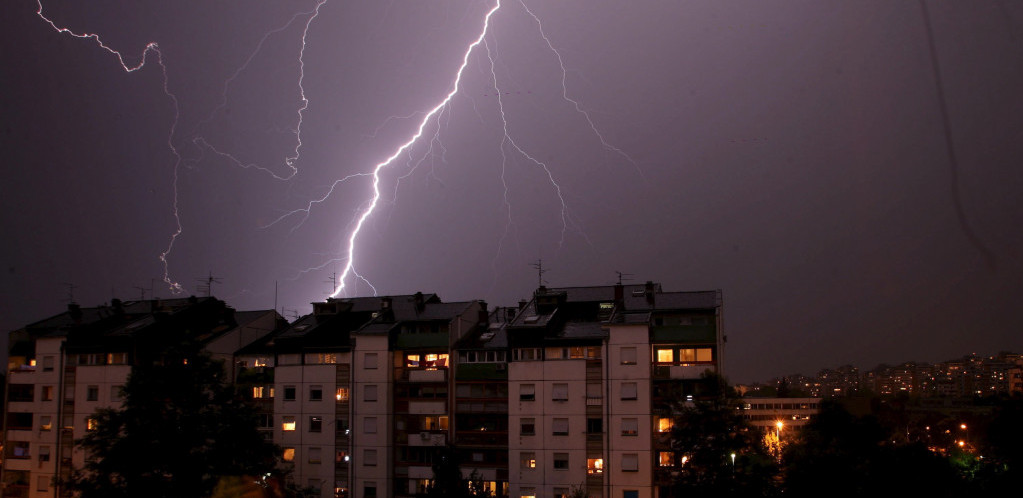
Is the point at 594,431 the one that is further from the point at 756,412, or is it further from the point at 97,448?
the point at 756,412

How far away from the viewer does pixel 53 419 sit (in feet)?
157

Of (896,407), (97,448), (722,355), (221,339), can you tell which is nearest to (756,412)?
(896,407)

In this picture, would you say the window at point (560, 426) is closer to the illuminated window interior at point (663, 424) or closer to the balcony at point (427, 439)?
the illuminated window interior at point (663, 424)

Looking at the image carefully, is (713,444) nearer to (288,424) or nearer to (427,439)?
(427,439)

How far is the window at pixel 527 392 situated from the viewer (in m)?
39.5

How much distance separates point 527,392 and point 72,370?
92.7ft

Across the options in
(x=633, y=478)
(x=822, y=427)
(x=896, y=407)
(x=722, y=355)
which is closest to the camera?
(x=633, y=478)

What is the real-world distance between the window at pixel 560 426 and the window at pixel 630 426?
2.74m

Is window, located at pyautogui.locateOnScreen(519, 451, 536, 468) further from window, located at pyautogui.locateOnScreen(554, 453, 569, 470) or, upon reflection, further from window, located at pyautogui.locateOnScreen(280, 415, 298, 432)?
window, located at pyautogui.locateOnScreen(280, 415, 298, 432)

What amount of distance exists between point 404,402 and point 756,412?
87.5m

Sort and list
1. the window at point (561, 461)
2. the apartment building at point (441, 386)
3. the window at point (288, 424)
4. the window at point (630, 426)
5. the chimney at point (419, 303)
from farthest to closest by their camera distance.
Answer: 1. the chimney at point (419, 303)
2. the window at point (288, 424)
3. the window at point (561, 461)
4. the apartment building at point (441, 386)
5. the window at point (630, 426)

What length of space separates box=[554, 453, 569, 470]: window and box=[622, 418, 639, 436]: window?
303 cm

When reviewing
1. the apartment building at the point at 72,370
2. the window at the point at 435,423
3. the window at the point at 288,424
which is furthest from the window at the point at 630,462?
the apartment building at the point at 72,370

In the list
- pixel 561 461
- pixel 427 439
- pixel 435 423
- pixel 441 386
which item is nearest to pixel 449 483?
pixel 561 461
